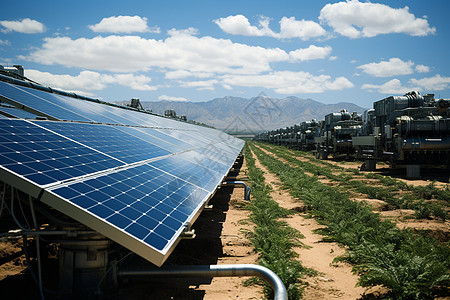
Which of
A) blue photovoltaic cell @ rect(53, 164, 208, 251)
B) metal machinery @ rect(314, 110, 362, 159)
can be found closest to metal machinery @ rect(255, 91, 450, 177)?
metal machinery @ rect(314, 110, 362, 159)

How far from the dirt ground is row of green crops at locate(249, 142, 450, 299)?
359mm

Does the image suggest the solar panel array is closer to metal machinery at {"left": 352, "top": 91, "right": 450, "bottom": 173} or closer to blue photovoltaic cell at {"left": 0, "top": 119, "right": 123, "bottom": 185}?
blue photovoltaic cell at {"left": 0, "top": 119, "right": 123, "bottom": 185}

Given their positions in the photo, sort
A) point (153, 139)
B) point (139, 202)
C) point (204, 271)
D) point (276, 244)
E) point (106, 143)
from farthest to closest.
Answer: point (153, 139)
point (276, 244)
point (106, 143)
point (204, 271)
point (139, 202)

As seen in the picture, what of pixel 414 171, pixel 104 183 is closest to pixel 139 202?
pixel 104 183

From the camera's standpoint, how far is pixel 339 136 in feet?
138

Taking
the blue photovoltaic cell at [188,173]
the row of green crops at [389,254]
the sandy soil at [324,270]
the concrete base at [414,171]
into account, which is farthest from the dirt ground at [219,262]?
the concrete base at [414,171]

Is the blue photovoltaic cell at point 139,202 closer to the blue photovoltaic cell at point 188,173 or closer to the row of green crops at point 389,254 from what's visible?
the blue photovoltaic cell at point 188,173

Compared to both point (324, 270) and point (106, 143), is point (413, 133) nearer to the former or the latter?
point (324, 270)

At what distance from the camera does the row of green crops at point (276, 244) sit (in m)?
6.59

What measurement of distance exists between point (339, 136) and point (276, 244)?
35.9 m

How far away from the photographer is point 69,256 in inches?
203

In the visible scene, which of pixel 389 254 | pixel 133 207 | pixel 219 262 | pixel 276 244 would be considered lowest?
pixel 219 262

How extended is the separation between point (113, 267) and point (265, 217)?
6958mm

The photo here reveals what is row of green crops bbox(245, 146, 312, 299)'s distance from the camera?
6586mm
